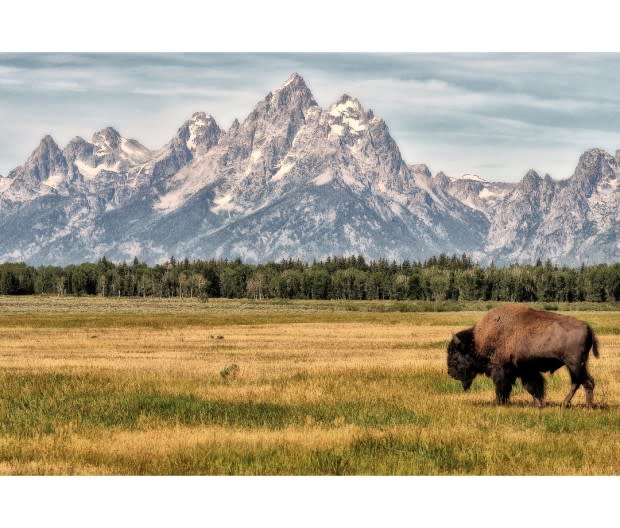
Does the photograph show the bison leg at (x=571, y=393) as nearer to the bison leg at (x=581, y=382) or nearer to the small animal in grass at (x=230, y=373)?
the bison leg at (x=581, y=382)

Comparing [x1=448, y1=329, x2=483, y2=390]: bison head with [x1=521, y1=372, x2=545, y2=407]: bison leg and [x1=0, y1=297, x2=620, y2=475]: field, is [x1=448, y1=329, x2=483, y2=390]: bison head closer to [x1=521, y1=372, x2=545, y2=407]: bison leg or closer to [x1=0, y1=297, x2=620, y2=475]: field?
[x1=0, y1=297, x2=620, y2=475]: field

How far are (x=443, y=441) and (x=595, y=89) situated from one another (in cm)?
1634

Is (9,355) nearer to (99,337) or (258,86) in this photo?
(99,337)

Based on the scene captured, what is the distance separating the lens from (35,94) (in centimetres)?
2869

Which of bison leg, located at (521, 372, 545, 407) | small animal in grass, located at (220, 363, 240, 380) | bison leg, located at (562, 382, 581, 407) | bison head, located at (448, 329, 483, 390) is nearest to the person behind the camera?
bison leg, located at (562, 382, 581, 407)

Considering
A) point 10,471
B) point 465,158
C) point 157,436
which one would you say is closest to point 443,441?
point 157,436

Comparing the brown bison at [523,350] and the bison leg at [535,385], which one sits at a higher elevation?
the brown bison at [523,350]

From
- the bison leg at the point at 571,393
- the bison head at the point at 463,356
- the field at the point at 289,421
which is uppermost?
the bison head at the point at 463,356

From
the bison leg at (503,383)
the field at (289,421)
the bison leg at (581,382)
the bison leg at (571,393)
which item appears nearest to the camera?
the field at (289,421)

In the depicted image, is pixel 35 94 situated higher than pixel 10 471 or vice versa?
pixel 35 94

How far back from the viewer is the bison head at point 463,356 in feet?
75.4

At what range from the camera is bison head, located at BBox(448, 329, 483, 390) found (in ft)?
75.4

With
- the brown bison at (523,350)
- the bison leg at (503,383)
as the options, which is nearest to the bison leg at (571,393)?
the brown bison at (523,350)

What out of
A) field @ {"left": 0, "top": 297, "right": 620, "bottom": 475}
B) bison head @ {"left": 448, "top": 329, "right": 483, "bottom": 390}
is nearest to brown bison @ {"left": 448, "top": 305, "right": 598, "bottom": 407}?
bison head @ {"left": 448, "top": 329, "right": 483, "bottom": 390}
